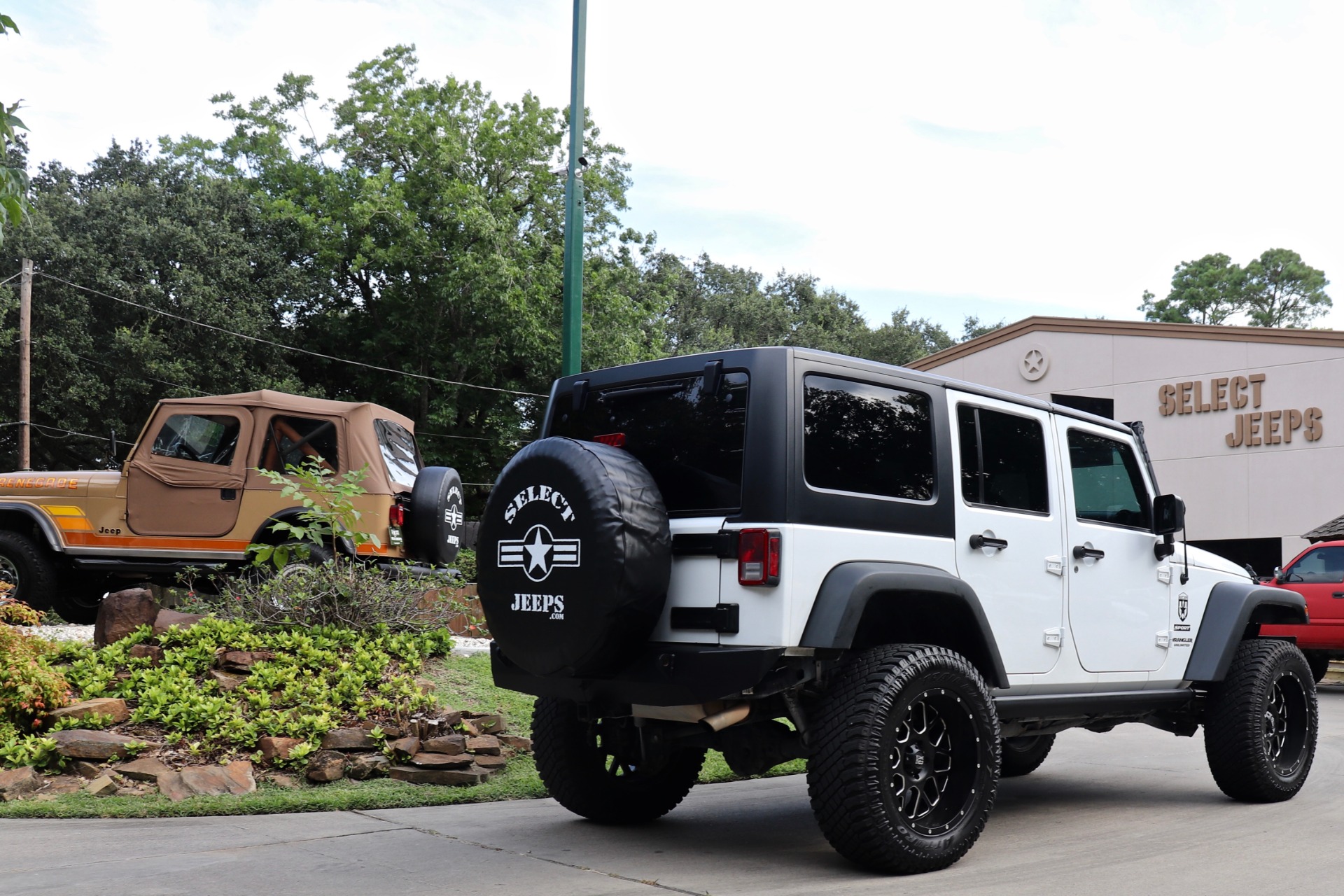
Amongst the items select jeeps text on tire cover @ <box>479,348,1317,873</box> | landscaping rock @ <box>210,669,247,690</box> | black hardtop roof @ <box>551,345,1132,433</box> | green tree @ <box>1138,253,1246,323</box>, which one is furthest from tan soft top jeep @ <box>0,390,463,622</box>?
green tree @ <box>1138,253,1246,323</box>

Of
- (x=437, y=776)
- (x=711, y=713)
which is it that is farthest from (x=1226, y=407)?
(x=711, y=713)

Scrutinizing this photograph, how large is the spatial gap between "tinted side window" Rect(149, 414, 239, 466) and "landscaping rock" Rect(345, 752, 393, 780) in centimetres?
540

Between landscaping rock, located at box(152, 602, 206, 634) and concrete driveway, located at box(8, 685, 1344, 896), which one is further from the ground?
landscaping rock, located at box(152, 602, 206, 634)

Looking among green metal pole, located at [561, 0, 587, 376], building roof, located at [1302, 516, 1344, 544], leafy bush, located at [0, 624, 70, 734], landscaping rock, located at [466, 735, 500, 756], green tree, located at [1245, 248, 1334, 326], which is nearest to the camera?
leafy bush, located at [0, 624, 70, 734]

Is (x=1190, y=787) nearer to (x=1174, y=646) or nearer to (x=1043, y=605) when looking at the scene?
(x=1174, y=646)

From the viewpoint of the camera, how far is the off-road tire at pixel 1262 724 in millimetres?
6723

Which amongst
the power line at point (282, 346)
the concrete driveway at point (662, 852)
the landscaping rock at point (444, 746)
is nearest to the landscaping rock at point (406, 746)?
the landscaping rock at point (444, 746)

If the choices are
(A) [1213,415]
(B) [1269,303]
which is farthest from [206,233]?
(B) [1269,303]

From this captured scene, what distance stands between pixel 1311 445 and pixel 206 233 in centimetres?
2550

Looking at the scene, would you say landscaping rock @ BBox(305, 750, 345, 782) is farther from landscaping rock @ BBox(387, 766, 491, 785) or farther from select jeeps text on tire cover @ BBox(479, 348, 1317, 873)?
select jeeps text on tire cover @ BBox(479, 348, 1317, 873)

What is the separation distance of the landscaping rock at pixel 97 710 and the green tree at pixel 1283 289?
64.8 meters

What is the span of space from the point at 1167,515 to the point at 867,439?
2438mm

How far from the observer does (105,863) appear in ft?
16.4

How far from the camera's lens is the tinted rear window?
16.5 ft
